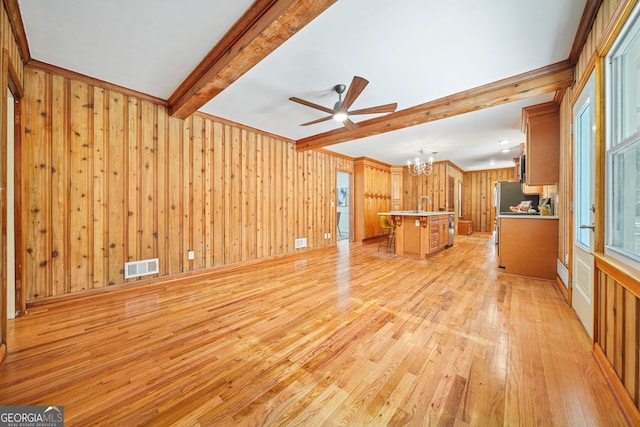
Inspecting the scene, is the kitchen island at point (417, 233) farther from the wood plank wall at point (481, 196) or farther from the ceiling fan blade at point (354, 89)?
the wood plank wall at point (481, 196)

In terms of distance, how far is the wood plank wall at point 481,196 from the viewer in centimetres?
936

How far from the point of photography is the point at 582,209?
2.25 metres

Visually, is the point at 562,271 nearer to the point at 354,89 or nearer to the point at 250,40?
the point at 354,89

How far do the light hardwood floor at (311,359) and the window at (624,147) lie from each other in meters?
0.84

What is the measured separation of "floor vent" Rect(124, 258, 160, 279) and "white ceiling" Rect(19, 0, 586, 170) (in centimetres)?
221

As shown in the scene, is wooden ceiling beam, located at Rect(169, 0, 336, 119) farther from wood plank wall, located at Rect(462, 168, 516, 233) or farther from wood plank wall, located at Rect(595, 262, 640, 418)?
wood plank wall, located at Rect(462, 168, 516, 233)

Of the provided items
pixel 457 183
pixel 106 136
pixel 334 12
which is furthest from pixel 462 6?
pixel 457 183

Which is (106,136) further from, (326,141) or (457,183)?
(457,183)

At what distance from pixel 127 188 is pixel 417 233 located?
4.81 meters

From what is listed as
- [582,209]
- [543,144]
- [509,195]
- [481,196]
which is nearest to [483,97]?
[543,144]

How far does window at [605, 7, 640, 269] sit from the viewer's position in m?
1.34

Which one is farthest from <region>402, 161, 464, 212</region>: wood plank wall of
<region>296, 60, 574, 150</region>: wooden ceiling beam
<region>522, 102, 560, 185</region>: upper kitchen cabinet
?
<region>296, 60, 574, 150</region>: wooden ceiling beam

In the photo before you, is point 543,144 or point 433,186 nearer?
point 543,144

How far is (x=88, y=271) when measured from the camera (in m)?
2.78
